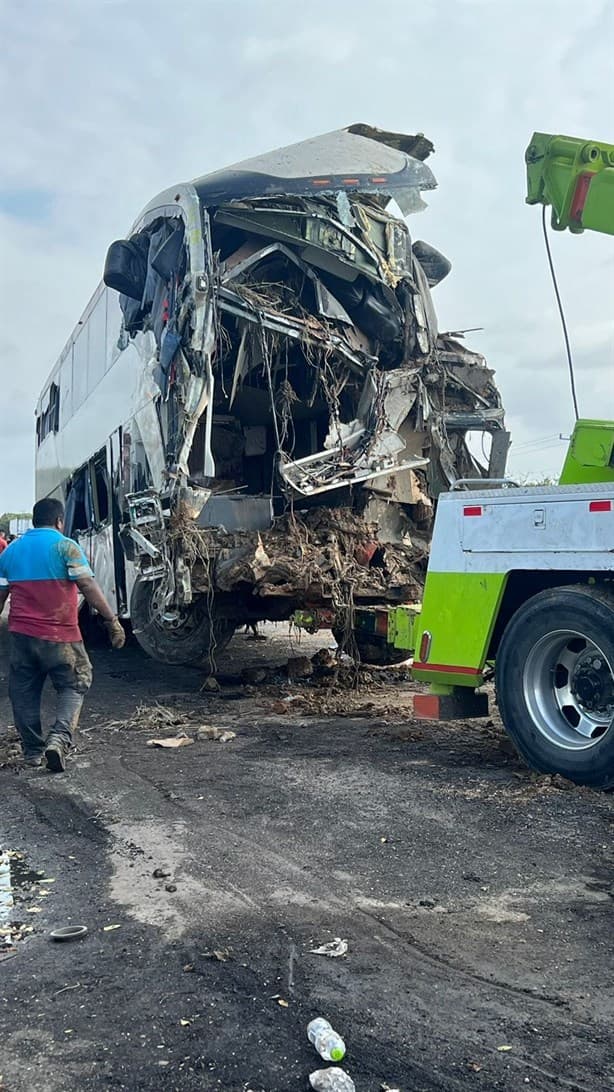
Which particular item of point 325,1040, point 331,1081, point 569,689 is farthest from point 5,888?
point 569,689

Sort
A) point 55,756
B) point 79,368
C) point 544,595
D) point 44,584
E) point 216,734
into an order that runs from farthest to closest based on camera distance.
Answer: point 79,368
point 216,734
point 44,584
point 55,756
point 544,595

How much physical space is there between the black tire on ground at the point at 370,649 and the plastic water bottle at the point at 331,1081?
5880mm

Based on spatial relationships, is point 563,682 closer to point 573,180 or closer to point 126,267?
point 573,180

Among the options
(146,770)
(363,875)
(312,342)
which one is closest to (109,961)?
(363,875)

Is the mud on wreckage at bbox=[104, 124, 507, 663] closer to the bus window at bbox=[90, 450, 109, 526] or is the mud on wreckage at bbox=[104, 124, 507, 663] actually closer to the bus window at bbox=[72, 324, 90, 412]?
the bus window at bbox=[90, 450, 109, 526]

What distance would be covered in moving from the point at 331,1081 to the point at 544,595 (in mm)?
3308

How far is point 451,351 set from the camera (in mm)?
9281

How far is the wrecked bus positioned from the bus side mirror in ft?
0.06

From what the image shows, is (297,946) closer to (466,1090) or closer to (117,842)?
(466,1090)

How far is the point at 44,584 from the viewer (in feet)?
19.9

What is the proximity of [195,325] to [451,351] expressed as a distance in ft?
10.0

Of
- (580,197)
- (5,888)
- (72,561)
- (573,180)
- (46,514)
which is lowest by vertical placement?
(5,888)

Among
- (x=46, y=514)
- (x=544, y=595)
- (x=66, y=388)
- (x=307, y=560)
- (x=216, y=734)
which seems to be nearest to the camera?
(x=544, y=595)

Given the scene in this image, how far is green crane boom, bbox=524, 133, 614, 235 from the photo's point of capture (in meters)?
5.88
